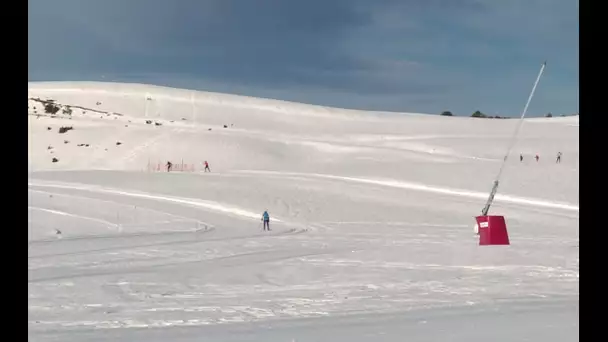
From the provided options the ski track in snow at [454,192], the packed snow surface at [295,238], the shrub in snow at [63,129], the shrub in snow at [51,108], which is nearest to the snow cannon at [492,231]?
the packed snow surface at [295,238]

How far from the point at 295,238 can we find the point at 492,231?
14.4 ft

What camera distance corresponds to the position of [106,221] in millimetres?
17906

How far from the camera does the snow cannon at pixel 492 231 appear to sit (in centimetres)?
1235

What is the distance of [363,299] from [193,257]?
16.2 ft

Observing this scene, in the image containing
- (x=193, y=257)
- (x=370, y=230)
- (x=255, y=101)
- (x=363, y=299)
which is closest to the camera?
(x=363, y=299)

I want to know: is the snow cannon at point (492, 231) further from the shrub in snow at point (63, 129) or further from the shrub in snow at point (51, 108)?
the shrub in snow at point (51, 108)

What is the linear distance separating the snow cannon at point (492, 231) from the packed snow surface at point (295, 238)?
0.82 feet

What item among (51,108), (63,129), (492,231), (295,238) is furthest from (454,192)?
(51,108)

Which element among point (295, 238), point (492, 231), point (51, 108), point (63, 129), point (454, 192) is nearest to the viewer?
point (492, 231)

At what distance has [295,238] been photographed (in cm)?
1459

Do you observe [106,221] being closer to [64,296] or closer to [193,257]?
[193,257]

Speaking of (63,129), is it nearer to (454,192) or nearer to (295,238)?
(454,192)
